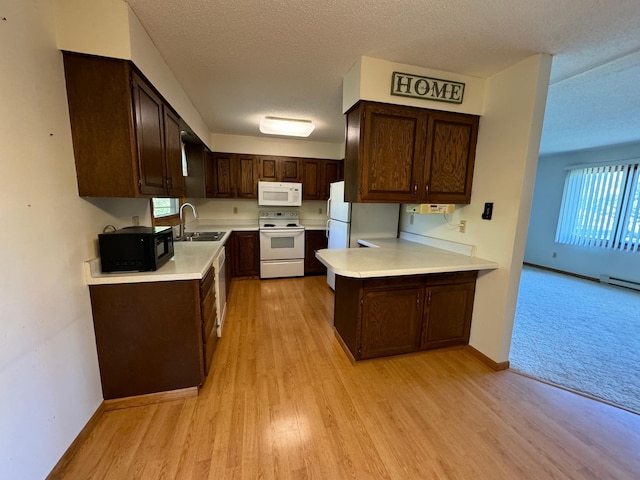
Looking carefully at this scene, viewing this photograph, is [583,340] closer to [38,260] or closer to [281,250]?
[281,250]

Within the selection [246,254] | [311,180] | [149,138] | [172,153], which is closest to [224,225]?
[246,254]

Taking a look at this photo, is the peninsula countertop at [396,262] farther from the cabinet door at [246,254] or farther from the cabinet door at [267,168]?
the cabinet door at [267,168]

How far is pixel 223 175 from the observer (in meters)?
4.30

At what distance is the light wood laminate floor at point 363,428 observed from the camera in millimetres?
1327

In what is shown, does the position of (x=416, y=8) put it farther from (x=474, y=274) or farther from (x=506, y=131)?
(x=474, y=274)

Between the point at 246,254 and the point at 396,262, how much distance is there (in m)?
Answer: 2.89

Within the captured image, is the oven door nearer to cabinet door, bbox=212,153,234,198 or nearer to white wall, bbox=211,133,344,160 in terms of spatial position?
cabinet door, bbox=212,153,234,198

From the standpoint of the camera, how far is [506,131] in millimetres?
2070

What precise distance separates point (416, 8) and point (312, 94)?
4.59 ft

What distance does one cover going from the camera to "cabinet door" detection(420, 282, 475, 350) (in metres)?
2.26

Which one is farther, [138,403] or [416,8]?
[138,403]

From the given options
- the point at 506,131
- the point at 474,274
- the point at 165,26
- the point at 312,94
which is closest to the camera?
the point at 165,26

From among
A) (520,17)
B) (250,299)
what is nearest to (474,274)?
(520,17)

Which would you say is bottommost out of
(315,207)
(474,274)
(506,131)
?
(474,274)
